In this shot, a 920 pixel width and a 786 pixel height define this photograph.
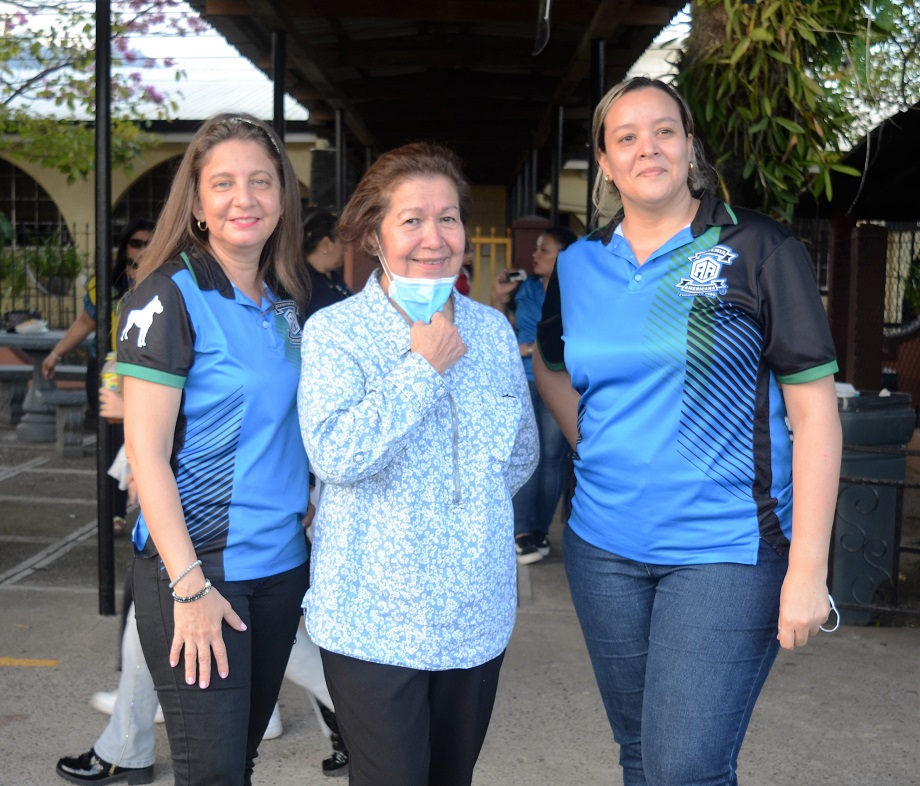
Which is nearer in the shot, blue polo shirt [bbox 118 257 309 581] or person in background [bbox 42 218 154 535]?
blue polo shirt [bbox 118 257 309 581]

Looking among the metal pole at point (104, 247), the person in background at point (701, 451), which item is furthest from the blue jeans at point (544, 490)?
the person in background at point (701, 451)

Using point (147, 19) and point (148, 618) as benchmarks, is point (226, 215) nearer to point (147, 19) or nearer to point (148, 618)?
point (148, 618)

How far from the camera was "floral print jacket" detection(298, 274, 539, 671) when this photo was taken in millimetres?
2180

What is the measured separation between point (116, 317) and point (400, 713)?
393 centimetres

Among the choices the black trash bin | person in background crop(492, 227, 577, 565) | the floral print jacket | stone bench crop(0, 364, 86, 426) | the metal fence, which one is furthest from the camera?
Result: the metal fence

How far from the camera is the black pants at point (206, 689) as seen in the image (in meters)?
2.34

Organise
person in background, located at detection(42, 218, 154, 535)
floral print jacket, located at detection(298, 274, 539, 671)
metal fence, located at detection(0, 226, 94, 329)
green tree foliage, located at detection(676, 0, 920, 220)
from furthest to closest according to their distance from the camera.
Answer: metal fence, located at detection(0, 226, 94, 329) < person in background, located at detection(42, 218, 154, 535) < green tree foliage, located at detection(676, 0, 920, 220) < floral print jacket, located at detection(298, 274, 539, 671)

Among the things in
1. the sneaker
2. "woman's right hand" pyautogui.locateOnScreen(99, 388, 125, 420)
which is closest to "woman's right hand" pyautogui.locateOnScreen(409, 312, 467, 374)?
"woman's right hand" pyautogui.locateOnScreen(99, 388, 125, 420)

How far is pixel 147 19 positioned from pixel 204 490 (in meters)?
9.62

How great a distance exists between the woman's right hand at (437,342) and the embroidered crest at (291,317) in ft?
1.35

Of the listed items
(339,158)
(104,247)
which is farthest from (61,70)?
(104,247)

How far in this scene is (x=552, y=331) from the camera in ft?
9.09

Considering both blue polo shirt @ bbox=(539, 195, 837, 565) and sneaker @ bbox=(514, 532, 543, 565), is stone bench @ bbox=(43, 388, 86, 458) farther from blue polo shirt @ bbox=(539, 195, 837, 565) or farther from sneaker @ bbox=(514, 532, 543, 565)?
blue polo shirt @ bbox=(539, 195, 837, 565)

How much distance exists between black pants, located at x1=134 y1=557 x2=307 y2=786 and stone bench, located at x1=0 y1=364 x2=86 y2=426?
30.6 feet
